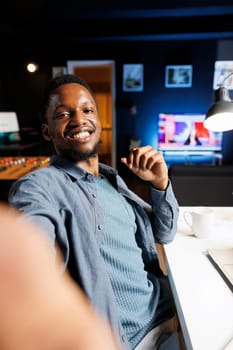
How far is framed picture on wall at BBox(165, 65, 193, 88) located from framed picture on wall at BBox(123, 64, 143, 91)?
0.47 m

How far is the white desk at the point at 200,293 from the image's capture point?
561 millimetres

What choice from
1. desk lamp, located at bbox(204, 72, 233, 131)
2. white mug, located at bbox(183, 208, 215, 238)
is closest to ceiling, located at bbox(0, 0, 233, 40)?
desk lamp, located at bbox(204, 72, 233, 131)

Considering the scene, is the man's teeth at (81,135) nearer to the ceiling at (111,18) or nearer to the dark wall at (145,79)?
the ceiling at (111,18)

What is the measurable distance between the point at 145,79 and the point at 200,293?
4586 millimetres

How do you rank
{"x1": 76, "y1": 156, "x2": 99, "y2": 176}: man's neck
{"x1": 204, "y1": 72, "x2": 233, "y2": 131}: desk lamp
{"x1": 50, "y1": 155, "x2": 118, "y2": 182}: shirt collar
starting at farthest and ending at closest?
{"x1": 204, "y1": 72, "x2": 233, "y2": 131}: desk lamp
{"x1": 76, "y1": 156, "x2": 99, "y2": 176}: man's neck
{"x1": 50, "y1": 155, "x2": 118, "y2": 182}: shirt collar

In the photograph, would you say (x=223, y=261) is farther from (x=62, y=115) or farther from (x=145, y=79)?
(x=145, y=79)

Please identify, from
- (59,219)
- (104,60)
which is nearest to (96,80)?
(104,60)

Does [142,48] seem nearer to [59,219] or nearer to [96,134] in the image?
[96,134]

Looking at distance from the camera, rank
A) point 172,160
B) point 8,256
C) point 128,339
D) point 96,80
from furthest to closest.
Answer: point 96,80 < point 172,160 < point 128,339 < point 8,256

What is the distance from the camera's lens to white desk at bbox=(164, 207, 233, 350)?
1.84ft

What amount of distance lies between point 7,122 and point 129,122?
2.21 meters

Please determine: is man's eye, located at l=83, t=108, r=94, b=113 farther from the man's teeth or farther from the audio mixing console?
the audio mixing console

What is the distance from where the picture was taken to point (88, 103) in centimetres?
98

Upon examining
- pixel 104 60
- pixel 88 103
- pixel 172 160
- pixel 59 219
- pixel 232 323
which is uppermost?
pixel 104 60
